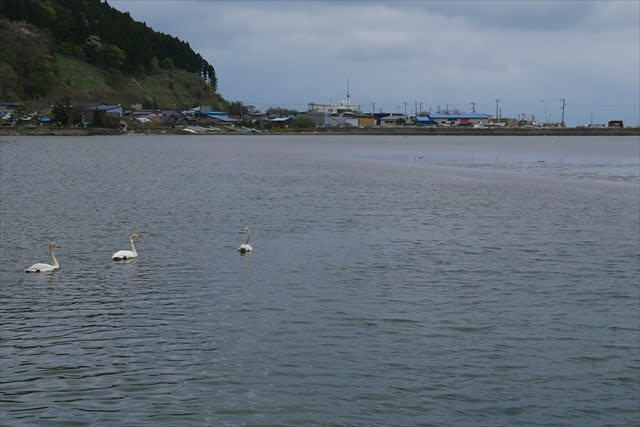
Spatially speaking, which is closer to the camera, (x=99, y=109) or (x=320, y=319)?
(x=320, y=319)

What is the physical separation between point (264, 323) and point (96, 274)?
760cm

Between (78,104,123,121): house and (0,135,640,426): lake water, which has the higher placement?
(78,104,123,121): house

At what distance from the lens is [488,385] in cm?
1449

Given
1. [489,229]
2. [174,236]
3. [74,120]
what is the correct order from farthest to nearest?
[74,120]
[489,229]
[174,236]

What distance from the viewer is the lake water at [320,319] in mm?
13594

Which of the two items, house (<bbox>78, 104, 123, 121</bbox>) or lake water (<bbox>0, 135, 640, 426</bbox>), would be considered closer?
lake water (<bbox>0, 135, 640, 426</bbox>)

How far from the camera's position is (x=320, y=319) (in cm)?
1842

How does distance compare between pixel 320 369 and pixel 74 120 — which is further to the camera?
pixel 74 120

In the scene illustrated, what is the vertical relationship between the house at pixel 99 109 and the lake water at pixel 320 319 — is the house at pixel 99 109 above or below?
above

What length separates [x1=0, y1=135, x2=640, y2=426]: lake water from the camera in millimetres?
13594

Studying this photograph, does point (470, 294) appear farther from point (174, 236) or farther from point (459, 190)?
point (459, 190)

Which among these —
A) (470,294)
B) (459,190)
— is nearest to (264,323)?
(470,294)

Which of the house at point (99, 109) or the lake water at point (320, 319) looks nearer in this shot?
the lake water at point (320, 319)

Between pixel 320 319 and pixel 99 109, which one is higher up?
pixel 99 109
